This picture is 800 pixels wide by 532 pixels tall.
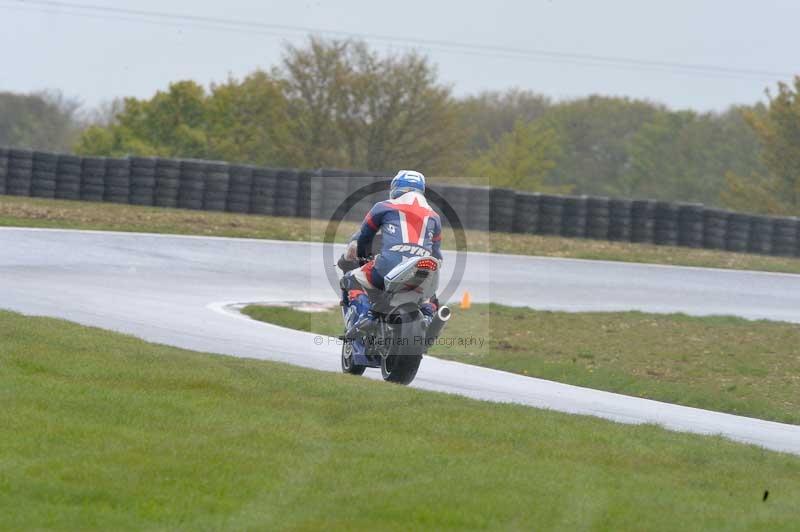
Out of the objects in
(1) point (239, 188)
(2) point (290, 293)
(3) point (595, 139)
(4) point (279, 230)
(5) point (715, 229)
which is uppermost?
(3) point (595, 139)

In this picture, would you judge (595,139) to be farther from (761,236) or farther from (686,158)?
(761,236)

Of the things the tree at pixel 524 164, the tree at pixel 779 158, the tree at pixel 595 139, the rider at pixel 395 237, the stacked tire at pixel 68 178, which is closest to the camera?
the rider at pixel 395 237

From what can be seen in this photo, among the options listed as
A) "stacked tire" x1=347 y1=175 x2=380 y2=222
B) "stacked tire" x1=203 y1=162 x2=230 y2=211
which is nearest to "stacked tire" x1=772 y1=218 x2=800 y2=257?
"stacked tire" x1=347 y1=175 x2=380 y2=222

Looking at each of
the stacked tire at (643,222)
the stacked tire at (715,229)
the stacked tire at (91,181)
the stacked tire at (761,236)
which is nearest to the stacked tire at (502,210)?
the stacked tire at (643,222)

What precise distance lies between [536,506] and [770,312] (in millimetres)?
15591

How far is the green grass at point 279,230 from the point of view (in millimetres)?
24922

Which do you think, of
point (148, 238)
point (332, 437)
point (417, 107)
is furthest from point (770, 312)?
point (417, 107)

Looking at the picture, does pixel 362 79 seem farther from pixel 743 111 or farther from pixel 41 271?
pixel 41 271

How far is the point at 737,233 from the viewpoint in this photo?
95.7 ft

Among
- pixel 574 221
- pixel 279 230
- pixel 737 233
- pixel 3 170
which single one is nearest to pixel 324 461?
pixel 279 230

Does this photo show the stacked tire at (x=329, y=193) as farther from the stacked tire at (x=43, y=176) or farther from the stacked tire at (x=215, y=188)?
the stacked tire at (x=43, y=176)

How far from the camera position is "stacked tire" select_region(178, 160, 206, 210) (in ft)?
94.4

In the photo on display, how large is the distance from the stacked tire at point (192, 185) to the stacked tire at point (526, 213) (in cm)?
754

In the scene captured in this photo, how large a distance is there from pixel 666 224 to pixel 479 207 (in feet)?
14.8
